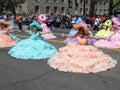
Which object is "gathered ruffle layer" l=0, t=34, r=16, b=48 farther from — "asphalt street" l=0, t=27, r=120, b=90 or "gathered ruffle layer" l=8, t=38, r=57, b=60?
"asphalt street" l=0, t=27, r=120, b=90

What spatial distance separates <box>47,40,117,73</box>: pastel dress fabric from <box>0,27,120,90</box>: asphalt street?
0.20 meters

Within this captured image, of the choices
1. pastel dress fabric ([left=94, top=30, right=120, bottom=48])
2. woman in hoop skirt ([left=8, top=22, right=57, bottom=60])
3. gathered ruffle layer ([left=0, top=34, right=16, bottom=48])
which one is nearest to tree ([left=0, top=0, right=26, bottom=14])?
gathered ruffle layer ([left=0, top=34, right=16, bottom=48])

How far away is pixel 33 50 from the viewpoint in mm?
13008

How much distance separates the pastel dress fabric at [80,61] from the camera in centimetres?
1043

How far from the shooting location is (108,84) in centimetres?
911

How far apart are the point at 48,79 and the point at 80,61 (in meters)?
1.41

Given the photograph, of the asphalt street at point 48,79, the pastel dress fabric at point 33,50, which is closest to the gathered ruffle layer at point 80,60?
the asphalt street at point 48,79

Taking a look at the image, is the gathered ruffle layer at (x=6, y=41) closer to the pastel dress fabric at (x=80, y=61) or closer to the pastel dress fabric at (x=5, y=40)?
the pastel dress fabric at (x=5, y=40)

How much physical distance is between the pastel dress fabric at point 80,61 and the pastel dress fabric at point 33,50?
5.11ft

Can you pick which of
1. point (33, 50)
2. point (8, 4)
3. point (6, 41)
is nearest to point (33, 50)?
point (33, 50)

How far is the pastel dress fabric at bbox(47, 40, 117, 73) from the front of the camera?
10430 millimetres

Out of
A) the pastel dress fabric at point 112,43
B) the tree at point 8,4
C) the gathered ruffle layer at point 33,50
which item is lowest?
the tree at point 8,4

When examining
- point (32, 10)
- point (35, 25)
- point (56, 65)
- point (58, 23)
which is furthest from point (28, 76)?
point (32, 10)

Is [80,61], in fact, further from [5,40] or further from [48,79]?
[5,40]
